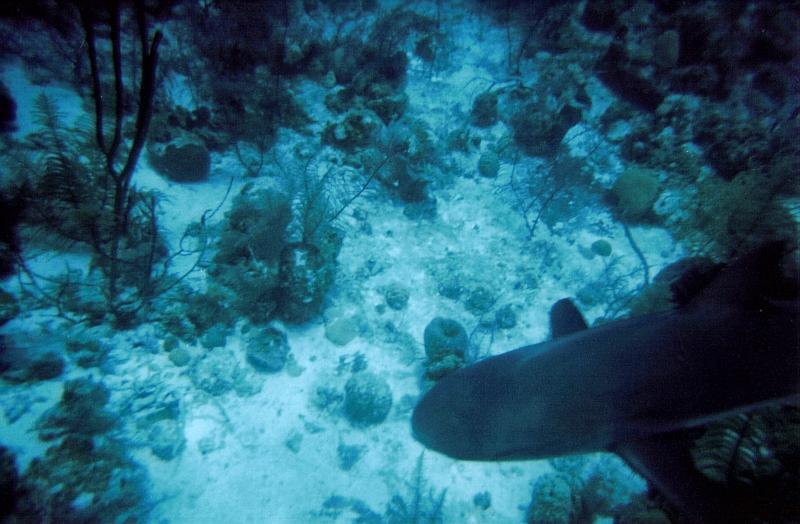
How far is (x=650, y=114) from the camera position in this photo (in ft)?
25.8

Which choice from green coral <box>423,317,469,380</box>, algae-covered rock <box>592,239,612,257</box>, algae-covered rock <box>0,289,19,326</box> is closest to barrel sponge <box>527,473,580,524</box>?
green coral <box>423,317,469,380</box>

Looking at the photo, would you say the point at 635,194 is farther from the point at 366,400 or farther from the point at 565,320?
the point at 366,400

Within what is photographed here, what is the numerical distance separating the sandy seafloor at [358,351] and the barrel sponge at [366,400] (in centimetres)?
11

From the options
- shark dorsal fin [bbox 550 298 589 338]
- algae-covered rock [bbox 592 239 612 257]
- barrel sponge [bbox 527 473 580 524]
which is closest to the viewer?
shark dorsal fin [bbox 550 298 589 338]

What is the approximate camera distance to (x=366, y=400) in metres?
3.69

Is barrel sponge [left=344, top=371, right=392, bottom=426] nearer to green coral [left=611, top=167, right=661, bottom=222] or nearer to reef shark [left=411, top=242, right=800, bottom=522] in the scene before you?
reef shark [left=411, top=242, right=800, bottom=522]

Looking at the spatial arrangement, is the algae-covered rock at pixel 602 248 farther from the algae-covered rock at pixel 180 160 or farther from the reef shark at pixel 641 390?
the algae-covered rock at pixel 180 160

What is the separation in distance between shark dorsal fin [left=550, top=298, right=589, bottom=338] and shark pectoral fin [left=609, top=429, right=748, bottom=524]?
3.31 feet

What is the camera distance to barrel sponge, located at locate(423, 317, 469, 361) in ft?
13.3

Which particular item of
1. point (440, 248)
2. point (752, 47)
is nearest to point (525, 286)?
point (440, 248)

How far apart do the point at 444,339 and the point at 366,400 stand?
1139mm

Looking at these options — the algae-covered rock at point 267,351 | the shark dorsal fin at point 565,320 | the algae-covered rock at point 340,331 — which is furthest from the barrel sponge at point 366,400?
the shark dorsal fin at point 565,320

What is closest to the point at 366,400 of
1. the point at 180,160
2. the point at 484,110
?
the point at 180,160

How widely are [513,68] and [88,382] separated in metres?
9.71
